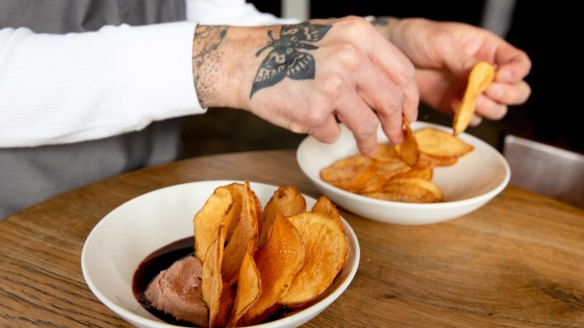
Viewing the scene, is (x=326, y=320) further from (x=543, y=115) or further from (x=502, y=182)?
(x=543, y=115)

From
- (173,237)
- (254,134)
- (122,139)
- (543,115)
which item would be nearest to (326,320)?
(173,237)

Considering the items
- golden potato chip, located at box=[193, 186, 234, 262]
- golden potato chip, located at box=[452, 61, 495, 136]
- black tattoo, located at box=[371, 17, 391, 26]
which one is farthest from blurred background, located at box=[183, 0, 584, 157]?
golden potato chip, located at box=[193, 186, 234, 262]

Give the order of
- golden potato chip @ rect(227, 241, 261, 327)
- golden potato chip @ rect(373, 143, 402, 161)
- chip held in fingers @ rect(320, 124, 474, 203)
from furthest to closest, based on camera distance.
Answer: golden potato chip @ rect(373, 143, 402, 161)
chip held in fingers @ rect(320, 124, 474, 203)
golden potato chip @ rect(227, 241, 261, 327)

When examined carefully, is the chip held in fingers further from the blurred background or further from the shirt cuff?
the blurred background

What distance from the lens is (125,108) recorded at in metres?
0.85

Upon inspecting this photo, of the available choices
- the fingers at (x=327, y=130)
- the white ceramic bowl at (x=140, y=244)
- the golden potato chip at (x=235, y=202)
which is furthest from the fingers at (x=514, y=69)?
the golden potato chip at (x=235, y=202)

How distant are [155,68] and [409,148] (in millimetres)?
420

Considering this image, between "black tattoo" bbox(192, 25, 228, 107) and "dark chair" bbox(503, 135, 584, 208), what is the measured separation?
2.24ft

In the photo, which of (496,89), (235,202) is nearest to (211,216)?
(235,202)

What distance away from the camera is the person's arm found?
2.69ft

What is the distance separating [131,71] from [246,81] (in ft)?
0.55

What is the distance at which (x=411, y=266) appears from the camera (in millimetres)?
778

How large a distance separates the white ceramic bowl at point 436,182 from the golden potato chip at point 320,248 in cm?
21

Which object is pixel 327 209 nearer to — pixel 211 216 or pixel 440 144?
pixel 211 216
